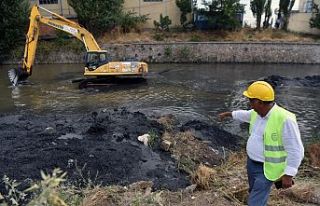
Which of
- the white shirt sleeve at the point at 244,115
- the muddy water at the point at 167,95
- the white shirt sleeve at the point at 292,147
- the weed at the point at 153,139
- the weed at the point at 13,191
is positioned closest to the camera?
the weed at the point at 13,191

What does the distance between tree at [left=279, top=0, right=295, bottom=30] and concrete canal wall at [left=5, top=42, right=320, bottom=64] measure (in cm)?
481

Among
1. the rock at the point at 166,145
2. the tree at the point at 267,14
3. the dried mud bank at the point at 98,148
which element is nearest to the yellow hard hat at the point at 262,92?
the dried mud bank at the point at 98,148

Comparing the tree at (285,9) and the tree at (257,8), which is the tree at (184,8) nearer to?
the tree at (257,8)

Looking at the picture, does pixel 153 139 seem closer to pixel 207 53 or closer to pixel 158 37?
pixel 207 53

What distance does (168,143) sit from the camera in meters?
8.87

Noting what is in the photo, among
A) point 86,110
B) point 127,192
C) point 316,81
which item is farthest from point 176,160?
point 316,81

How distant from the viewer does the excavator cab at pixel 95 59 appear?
661 inches

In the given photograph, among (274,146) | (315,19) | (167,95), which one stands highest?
(315,19)

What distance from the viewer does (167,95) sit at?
1587 centimetres

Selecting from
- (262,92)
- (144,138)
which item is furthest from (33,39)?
(262,92)

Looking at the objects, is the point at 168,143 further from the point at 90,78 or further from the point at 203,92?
the point at 90,78

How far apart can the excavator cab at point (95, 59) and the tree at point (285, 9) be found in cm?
1834

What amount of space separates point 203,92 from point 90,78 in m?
5.28

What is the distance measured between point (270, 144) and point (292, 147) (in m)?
0.24
